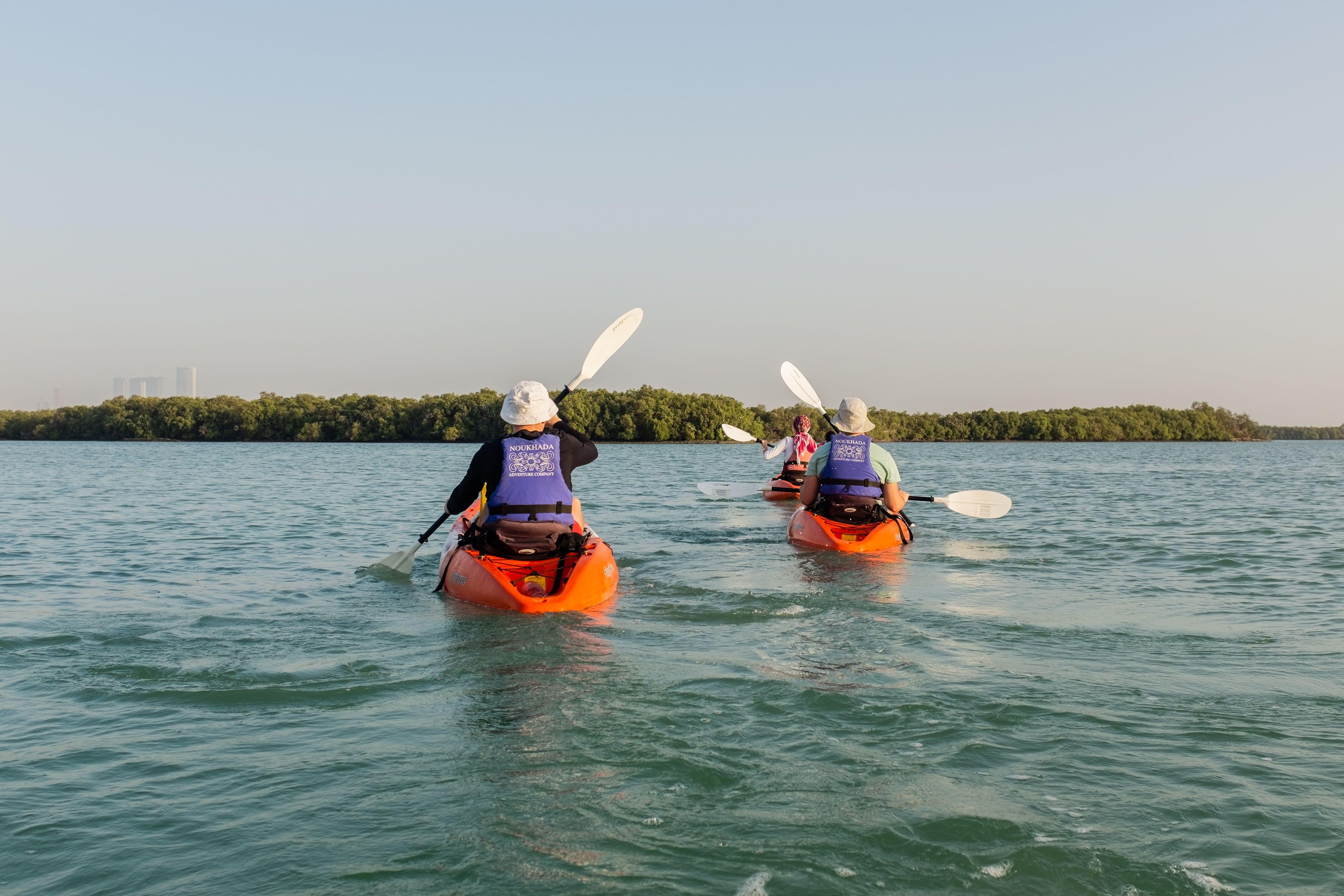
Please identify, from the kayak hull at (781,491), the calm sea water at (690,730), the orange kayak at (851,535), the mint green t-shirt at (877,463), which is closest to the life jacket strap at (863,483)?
the mint green t-shirt at (877,463)

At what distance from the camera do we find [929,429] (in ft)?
341

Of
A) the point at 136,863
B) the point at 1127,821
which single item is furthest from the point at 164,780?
the point at 1127,821

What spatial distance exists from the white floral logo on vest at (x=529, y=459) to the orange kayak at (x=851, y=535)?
15.4ft

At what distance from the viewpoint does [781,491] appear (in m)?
18.9

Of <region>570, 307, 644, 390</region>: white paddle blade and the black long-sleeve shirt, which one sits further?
<region>570, 307, 644, 390</region>: white paddle blade

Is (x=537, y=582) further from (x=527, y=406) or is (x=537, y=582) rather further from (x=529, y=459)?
(x=527, y=406)

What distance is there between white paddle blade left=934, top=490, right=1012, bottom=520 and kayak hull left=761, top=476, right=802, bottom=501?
478cm

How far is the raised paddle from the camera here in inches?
A: 392

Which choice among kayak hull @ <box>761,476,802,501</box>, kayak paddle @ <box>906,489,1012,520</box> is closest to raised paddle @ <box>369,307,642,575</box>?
kayak paddle @ <box>906,489,1012,520</box>

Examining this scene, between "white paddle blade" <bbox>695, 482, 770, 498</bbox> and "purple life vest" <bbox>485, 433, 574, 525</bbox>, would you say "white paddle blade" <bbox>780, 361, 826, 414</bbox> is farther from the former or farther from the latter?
"purple life vest" <bbox>485, 433, 574, 525</bbox>

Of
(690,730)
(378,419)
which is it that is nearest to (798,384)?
(690,730)

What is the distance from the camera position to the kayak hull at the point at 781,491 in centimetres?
1869

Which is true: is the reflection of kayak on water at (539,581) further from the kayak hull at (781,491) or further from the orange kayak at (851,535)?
the kayak hull at (781,491)

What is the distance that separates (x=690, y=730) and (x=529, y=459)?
349cm
